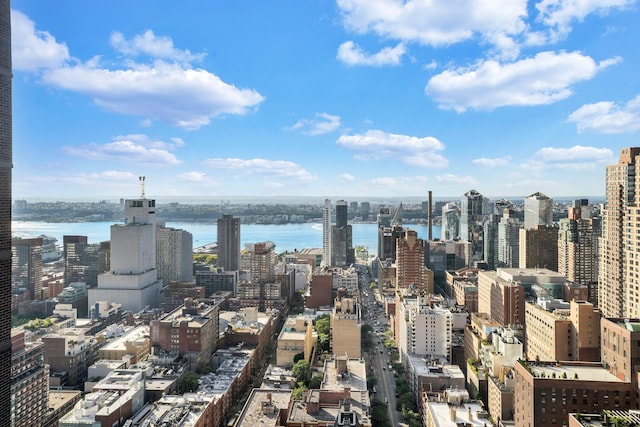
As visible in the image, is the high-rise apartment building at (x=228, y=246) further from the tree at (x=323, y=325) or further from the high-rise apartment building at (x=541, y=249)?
the high-rise apartment building at (x=541, y=249)

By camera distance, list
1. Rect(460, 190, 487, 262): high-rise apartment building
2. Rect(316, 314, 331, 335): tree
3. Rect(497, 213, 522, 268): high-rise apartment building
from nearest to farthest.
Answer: Rect(316, 314, 331, 335): tree
Rect(497, 213, 522, 268): high-rise apartment building
Rect(460, 190, 487, 262): high-rise apartment building

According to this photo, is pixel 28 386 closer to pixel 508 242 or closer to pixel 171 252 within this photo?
pixel 171 252

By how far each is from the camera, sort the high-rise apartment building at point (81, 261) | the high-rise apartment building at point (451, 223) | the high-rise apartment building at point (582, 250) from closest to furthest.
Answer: the high-rise apartment building at point (582, 250)
the high-rise apartment building at point (81, 261)
the high-rise apartment building at point (451, 223)

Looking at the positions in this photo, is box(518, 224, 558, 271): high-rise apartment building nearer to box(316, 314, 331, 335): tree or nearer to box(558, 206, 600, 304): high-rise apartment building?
box(558, 206, 600, 304): high-rise apartment building

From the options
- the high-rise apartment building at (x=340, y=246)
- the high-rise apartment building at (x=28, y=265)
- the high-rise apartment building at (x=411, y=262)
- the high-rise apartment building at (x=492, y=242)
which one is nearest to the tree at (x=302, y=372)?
the high-rise apartment building at (x=411, y=262)

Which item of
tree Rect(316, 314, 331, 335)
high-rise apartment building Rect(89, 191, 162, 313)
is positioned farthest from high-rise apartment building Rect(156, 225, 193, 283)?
tree Rect(316, 314, 331, 335)

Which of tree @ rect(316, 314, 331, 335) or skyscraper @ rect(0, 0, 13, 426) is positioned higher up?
skyscraper @ rect(0, 0, 13, 426)

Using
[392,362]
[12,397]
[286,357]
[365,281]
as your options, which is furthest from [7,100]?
[365,281]

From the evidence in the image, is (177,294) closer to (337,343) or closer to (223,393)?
(337,343)
